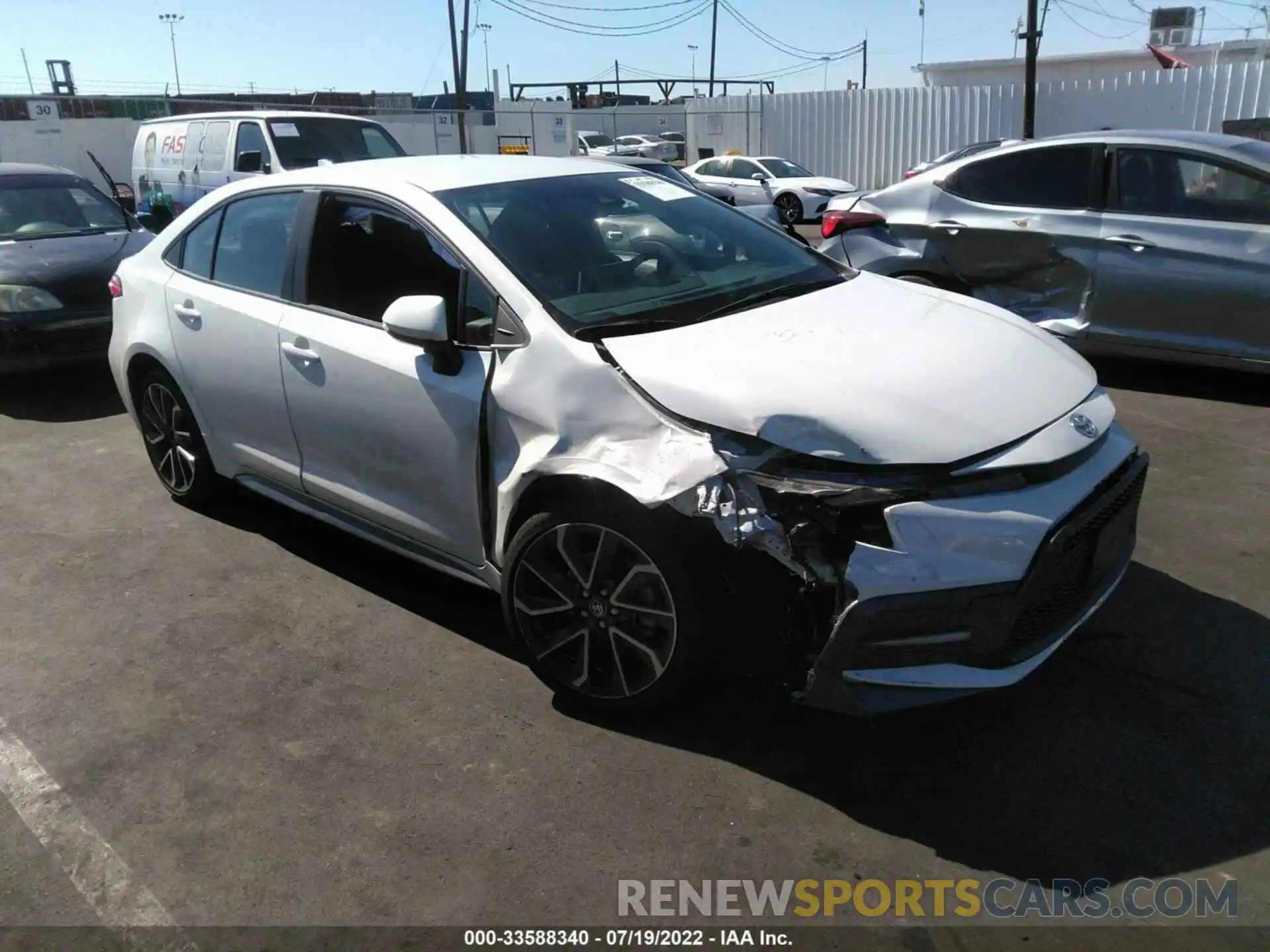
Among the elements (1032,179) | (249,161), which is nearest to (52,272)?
(249,161)

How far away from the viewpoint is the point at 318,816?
114 inches

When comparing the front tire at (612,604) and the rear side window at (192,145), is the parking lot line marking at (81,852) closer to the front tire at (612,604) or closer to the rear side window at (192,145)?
the front tire at (612,604)

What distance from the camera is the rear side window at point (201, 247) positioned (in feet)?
15.3

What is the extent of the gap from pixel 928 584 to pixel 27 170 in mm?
9040

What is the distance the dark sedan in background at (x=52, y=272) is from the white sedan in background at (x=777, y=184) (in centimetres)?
1331

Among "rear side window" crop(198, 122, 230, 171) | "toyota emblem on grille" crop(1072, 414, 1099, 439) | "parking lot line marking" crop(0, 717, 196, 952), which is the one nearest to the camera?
"parking lot line marking" crop(0, 717, 196, 952)

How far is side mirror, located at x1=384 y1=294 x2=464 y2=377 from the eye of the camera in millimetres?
3312

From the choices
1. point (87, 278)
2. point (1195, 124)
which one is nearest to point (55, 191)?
point (87, 278)

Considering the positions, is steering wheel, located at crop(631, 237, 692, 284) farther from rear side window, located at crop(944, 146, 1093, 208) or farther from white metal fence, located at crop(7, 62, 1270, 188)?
white metal fence, located at crop(7, 62, 1270, 188)

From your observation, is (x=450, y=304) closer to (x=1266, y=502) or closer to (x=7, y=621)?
(x=7, y=621)

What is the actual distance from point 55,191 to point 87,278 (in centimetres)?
170

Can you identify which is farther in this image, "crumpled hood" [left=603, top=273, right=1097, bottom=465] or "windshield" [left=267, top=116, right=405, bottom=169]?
"windshield" [left=267, top=116, right=405, bottom=169]

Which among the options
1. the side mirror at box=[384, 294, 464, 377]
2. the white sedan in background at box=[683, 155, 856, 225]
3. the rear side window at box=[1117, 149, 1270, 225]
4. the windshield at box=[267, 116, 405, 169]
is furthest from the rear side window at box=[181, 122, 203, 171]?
the side mirror at box=[384, 294, 464, 377]

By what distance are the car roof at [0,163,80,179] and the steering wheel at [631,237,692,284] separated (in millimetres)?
7048
